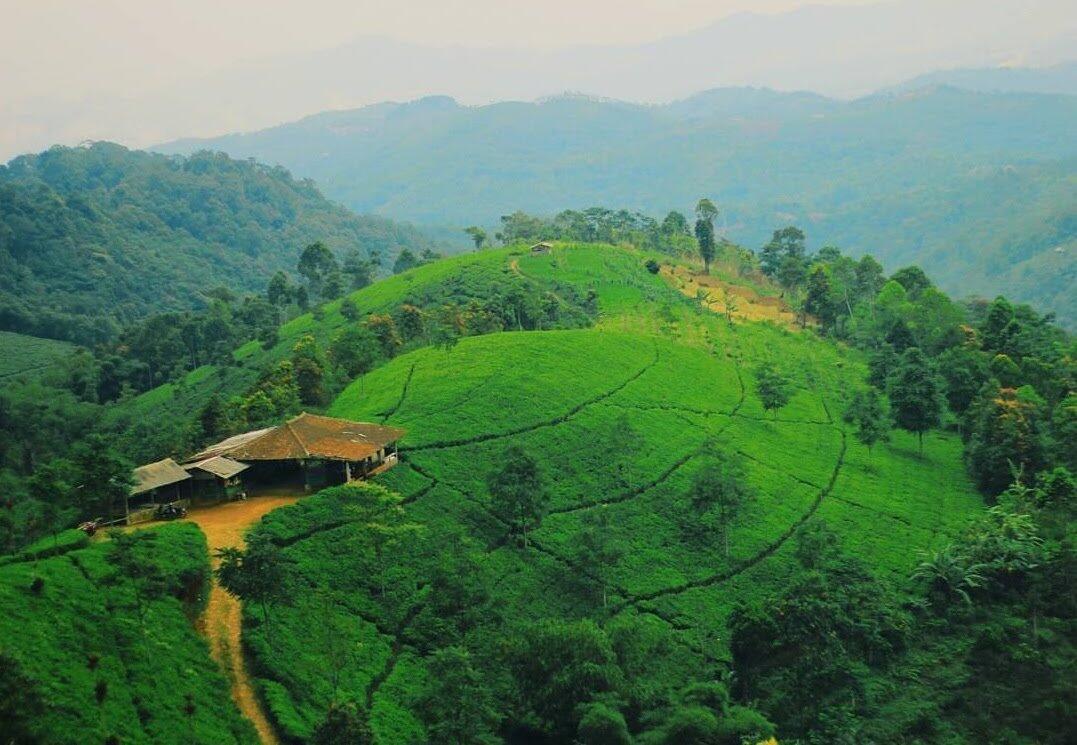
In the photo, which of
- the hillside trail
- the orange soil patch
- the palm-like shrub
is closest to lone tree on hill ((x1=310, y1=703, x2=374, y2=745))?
the hillside trail

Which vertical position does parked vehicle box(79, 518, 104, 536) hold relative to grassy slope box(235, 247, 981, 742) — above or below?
above

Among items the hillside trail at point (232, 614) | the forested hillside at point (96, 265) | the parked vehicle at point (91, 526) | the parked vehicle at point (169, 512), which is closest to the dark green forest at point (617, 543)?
the parked vehicle at point (91, 526)

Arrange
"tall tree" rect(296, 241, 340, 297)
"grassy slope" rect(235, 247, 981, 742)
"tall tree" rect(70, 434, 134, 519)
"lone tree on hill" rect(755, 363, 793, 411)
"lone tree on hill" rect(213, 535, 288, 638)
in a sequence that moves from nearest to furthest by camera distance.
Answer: "lone tree on hill" rect(213, 535, 288, 638), "tall tree" rect(70, 434, 134, 519), "grassy slope" rect(235, 247, 981, 742), "lone tree on hill" rect(755, 363, 793, 411), "tall tree" rect(296, 241, 340, 297)

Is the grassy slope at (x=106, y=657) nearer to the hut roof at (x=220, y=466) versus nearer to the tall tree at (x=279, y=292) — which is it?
the hut roof at (x=220, y=466)

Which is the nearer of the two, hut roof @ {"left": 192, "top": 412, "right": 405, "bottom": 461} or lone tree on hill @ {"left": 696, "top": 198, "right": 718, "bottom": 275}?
hut roof @ {"left": 192, "top": 412, "right": 405, "bottom": 461}

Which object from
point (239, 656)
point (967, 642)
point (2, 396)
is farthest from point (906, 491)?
point (2, 396)

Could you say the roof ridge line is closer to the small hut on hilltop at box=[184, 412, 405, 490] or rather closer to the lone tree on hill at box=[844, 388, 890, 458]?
the small hut on hilltop at box=[184, 412, 405, 490]

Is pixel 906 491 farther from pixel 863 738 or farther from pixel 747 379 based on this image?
pixel 863 738
